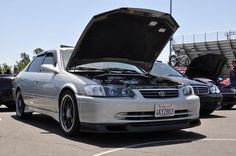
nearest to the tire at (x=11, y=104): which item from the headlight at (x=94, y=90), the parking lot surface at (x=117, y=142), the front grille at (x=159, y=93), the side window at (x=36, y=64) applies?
the side window at (x=36, y=64)

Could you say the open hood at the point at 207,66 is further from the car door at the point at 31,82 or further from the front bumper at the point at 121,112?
the front bumper at the point at 121,112

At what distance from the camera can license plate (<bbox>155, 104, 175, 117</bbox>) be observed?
21.0 feet

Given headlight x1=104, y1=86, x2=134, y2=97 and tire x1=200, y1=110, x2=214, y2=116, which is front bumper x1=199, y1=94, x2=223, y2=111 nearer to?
tire x1=200, y1=110, x2=214, y2=116

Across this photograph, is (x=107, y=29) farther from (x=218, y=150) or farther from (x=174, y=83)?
(x=218, y=150)

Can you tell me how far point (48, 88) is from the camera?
7652 mm

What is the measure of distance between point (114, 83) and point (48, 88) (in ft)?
5.38

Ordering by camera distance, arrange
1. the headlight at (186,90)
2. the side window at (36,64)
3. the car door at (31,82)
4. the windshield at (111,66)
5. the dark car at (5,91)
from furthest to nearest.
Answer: the dark car at (5,91) < the side window at (36,64) < the car door at (31,82) < the windshield at (111,66) < the headlight at (186,90)

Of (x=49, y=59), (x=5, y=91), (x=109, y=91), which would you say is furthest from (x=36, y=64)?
(x=109, y=91)

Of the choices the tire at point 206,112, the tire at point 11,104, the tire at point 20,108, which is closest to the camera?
the tire at point 20,108

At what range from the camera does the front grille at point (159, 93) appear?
254 inches

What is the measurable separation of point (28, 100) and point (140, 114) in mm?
3340

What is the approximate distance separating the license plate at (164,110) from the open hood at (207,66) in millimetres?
5317

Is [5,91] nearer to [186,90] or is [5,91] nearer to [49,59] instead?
[49,59]

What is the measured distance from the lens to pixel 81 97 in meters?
6.43
